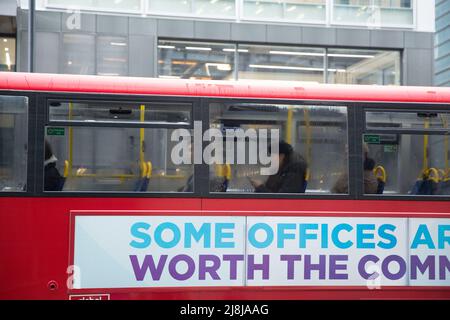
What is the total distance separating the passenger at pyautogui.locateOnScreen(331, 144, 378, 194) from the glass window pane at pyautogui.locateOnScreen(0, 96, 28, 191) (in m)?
3.75

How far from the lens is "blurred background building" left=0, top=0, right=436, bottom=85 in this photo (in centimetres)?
1645

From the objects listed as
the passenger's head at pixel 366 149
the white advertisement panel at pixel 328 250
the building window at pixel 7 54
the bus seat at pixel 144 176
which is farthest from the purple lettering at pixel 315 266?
the building window at pixel 7 54

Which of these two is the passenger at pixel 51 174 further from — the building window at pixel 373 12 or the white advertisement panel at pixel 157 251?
the building window at pixel 373 12

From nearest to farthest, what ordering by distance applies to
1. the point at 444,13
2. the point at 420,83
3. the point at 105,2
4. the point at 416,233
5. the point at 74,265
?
1. the point at 74,265
2. the point at 416,233
3. the point at 105,2
4. the point at 420,83
5. the point at 444,13

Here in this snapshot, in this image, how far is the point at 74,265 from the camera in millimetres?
7430

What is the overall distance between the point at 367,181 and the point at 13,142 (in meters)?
4.31

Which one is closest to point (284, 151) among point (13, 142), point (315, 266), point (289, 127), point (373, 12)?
point (289, 127)

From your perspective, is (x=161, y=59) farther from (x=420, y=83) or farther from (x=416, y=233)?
(x=416, y=233)

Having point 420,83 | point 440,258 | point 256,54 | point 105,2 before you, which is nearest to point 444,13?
point 420,83

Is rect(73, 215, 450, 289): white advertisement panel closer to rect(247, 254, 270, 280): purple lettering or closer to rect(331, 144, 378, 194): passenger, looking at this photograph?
rect(247, 254, 270, 280): purple lettering

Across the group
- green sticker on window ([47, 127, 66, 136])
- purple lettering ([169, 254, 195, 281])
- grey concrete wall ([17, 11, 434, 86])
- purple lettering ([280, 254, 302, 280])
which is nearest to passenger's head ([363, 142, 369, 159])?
purple lettering ([280, 254, 302, 280])

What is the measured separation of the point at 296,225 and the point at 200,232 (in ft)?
A: 3.84

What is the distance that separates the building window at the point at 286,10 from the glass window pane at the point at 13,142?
1081 centimetres

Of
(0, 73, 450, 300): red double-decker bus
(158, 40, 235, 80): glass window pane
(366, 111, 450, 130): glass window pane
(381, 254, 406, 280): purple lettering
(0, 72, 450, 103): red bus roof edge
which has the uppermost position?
(158, 40, 235, 80): glass window pane
